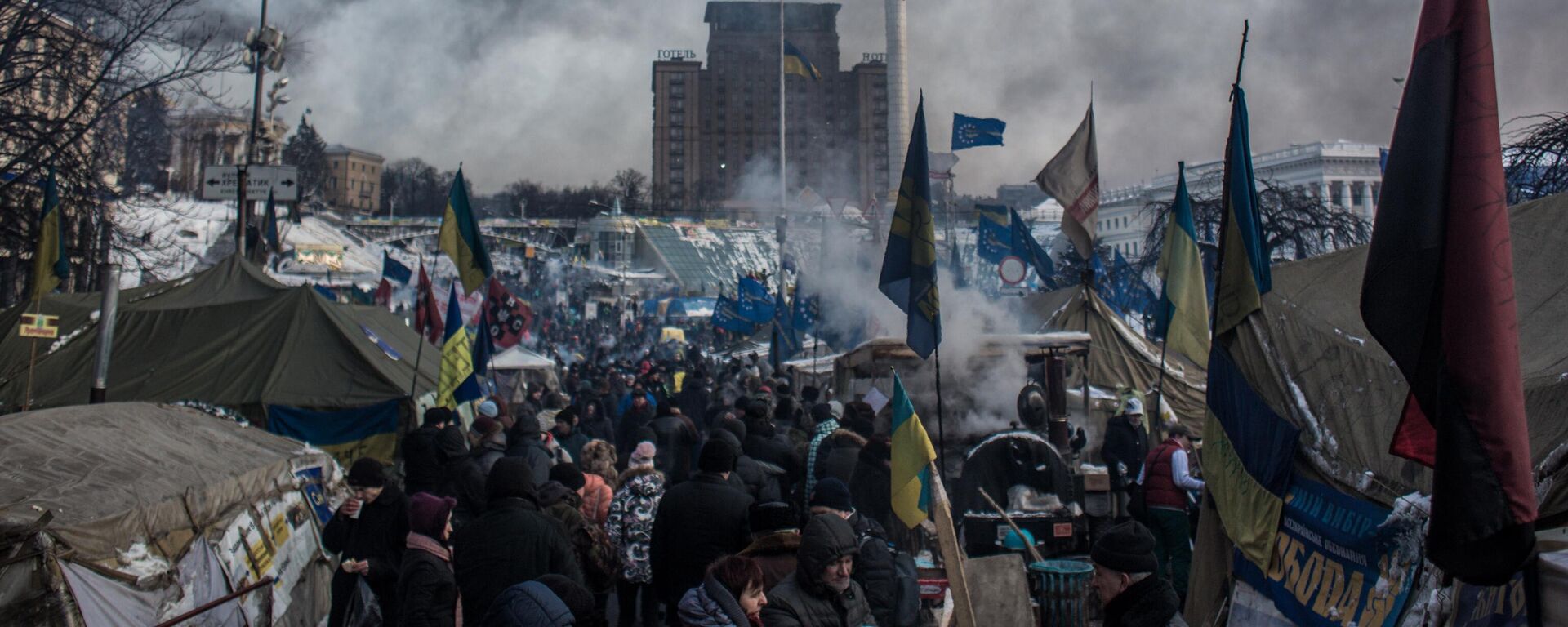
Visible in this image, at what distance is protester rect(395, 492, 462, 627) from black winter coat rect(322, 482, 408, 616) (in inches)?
40.0

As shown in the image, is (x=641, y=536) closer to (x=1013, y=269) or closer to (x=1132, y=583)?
(x=1132, y=583)

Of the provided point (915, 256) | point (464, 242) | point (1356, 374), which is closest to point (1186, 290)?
point (915, 256)

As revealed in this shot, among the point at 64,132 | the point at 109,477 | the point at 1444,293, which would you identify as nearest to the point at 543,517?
the point at 109,477

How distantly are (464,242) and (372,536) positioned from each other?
6.11 m

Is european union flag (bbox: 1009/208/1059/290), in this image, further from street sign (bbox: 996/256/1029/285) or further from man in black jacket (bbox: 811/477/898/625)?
man in black jacket (bbox: 811/477/898/625)

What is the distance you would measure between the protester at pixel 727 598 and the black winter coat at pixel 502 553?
1525mm

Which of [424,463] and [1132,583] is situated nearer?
[1132,583]

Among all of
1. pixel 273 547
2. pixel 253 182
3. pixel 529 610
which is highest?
pixel 253 182

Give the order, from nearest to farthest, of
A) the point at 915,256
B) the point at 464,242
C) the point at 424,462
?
1. the point at 915,256
2. the point at 424,462
3. the point at 464,242

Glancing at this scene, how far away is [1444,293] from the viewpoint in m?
2.56

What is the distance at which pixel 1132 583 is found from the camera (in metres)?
3.93

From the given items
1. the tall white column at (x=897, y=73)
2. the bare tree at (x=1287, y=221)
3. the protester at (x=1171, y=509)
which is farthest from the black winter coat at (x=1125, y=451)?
the tall white column at (x=897, y=73)

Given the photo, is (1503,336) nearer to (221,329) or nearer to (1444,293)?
(1444,293)

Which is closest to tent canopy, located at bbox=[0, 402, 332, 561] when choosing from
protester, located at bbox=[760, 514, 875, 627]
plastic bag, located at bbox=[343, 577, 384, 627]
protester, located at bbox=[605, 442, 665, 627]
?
plastic bag, located at bbox=[343, 577, 384, 627]
